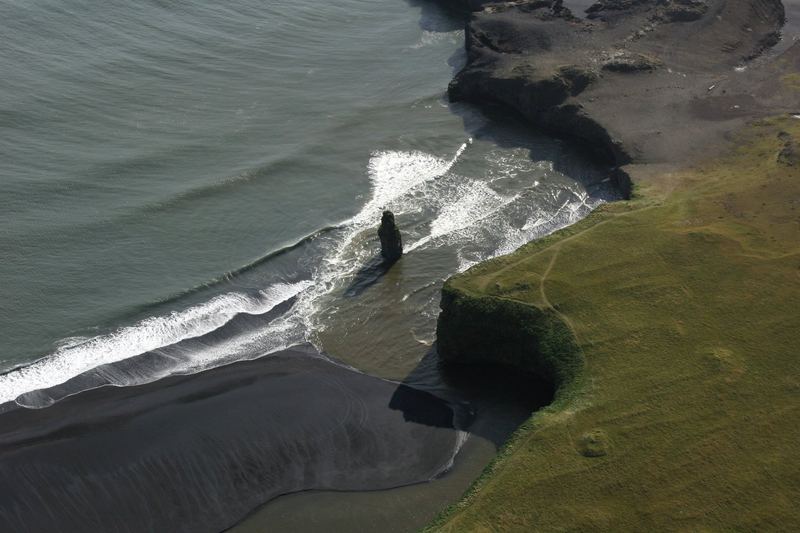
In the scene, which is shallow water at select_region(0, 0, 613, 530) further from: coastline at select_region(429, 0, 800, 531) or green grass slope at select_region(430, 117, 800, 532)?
green grass slope at select_region(430, 117, 800, 532)

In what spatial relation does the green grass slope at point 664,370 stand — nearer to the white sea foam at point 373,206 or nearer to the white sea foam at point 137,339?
the white sea foam at point 373,206

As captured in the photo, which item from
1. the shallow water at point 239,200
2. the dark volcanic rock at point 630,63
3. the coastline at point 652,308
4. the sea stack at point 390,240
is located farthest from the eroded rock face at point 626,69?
the sea stack at point 390,240

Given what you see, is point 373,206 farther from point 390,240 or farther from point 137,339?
point 137,339

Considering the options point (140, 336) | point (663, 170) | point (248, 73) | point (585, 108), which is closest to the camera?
point (140, 336)

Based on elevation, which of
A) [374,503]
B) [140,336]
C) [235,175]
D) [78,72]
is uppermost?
[78,72]

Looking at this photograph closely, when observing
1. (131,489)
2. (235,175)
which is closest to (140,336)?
(131,489)

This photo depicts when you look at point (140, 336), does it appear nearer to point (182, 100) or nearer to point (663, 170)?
point (182, 100)

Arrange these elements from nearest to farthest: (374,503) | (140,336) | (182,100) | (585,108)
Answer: (374,503)
(140,336)
(585,108)
(182,100)
